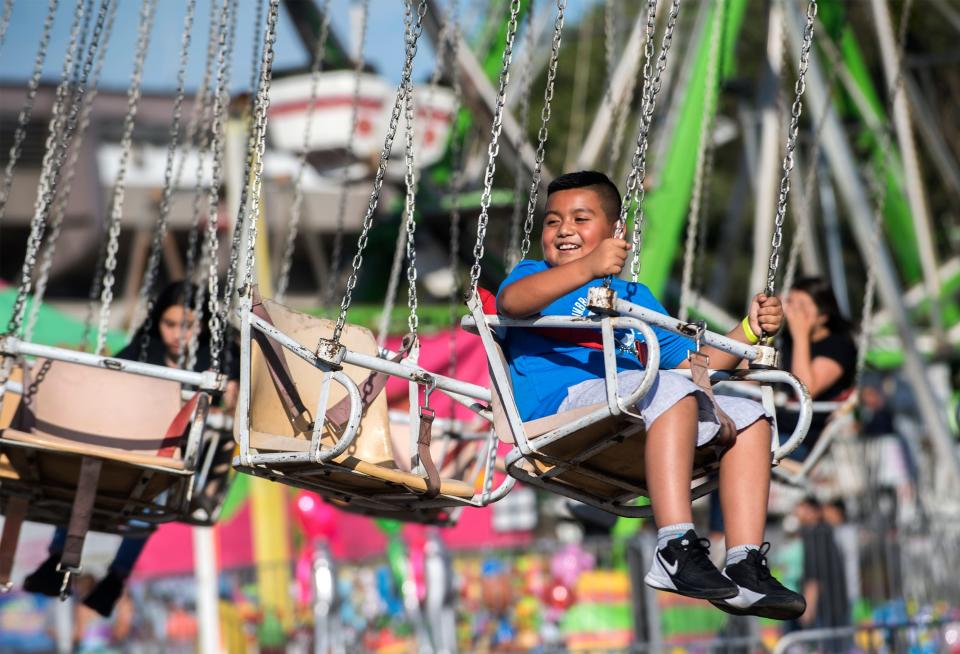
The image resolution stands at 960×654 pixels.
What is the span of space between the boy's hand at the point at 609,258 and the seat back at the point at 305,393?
1.24 metres

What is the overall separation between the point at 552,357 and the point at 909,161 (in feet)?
30.8

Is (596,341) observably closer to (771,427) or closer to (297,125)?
(771,427)

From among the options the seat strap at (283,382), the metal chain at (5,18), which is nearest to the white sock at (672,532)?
the seat strap at (283,382)

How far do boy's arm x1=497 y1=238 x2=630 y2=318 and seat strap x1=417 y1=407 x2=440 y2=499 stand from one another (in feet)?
1.97

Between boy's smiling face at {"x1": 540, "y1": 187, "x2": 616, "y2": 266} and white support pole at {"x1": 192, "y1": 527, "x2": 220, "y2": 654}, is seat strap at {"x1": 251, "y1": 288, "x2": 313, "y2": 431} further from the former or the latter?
white support pole at {"x1": 192, "y1": 527, "x2": 220, "y2": 654}

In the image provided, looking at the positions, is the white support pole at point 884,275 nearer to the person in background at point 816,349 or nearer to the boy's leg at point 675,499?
the person in background at point 816,349

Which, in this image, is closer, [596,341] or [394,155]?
[596,341]

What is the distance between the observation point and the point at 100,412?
5355 millimetres

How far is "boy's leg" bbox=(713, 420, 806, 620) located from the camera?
407cm

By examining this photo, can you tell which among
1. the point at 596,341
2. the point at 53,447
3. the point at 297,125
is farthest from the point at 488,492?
the point at 297,125

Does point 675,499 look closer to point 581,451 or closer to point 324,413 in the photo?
point 581,451

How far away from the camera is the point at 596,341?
4.61 metres

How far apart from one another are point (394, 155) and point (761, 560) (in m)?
14.5

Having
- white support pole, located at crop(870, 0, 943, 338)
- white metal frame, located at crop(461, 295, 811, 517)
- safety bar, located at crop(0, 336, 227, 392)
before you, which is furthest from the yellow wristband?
white support pole, located at crop(870, 0, 943, 338)
